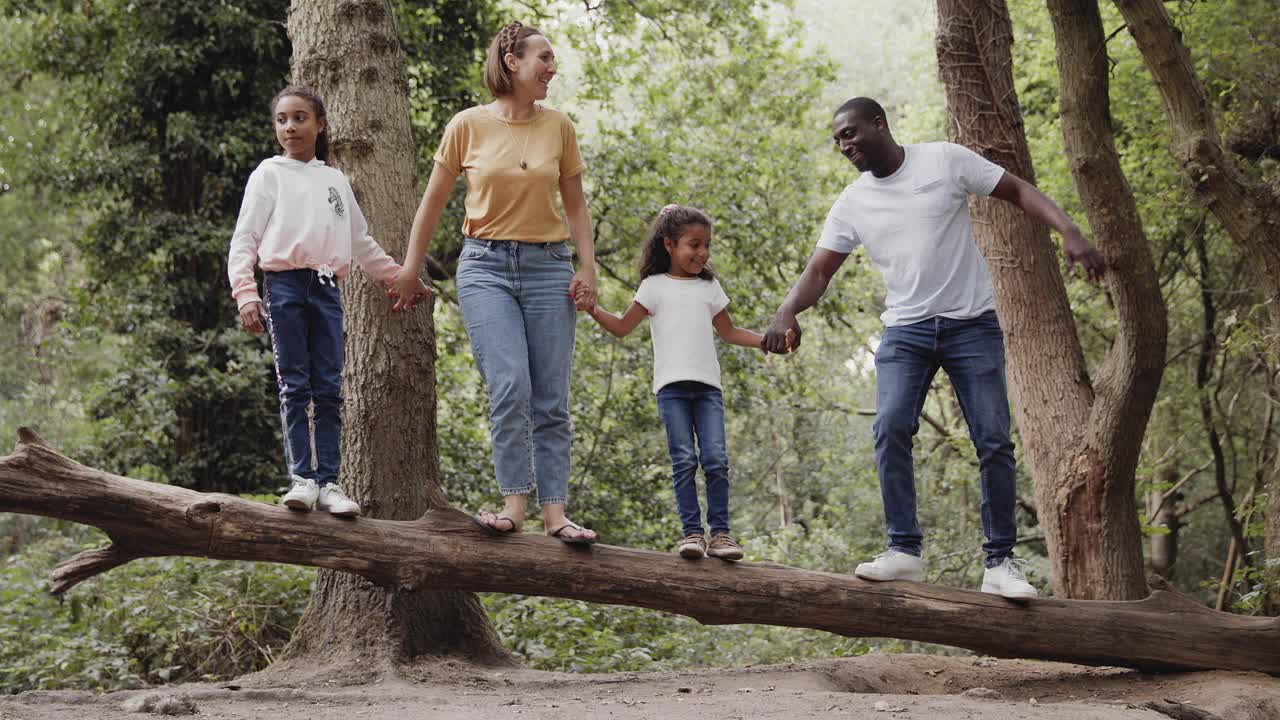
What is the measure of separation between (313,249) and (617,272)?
28.9 ft

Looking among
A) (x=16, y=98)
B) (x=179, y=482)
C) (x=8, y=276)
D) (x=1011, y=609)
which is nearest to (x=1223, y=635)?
(x=1011, y=609)

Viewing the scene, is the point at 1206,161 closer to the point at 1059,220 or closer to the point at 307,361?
the point at 1059,220

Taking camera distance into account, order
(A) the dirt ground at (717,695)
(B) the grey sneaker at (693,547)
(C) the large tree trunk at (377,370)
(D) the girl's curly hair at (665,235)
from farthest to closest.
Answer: (C) the large tree trunk at (377,370), (D) the girl's curly hair at (665,235), (B) the grey sneaker at (693,547), (A) the dirt ground at (717,695)

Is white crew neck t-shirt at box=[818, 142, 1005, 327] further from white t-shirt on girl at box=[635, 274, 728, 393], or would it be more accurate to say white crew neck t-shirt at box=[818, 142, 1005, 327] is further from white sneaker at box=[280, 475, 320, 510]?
white sneaker at box=[280, 475, 320, 510]

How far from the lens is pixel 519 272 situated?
186 inches

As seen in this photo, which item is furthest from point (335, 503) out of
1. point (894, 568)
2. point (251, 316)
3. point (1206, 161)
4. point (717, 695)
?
point (1206, 161)

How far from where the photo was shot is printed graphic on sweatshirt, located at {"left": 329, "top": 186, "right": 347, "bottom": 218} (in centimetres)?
486

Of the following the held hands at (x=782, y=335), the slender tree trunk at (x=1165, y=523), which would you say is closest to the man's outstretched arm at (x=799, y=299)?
the held hands at (x=782, y=335)

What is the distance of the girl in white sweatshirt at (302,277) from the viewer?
4.62m

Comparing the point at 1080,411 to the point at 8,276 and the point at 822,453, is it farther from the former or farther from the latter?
the point at 8,276

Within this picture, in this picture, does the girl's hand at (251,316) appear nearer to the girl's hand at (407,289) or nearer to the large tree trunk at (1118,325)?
the girl's hand at (407,289)

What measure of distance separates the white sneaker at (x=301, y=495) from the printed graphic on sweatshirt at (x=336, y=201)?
4.10 ft

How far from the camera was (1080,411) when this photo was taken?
673cm

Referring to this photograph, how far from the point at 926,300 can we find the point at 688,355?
1.15 m
